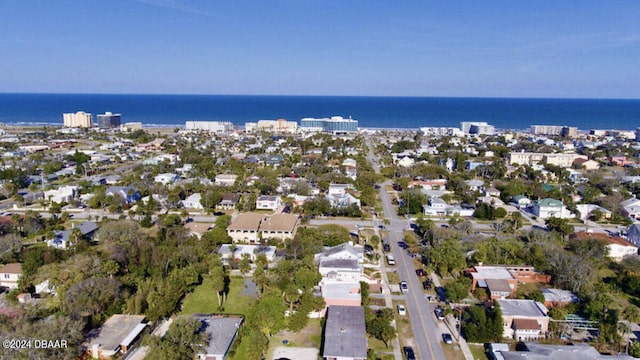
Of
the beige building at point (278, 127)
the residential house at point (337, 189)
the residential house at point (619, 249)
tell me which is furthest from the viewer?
the beige building at point (278, 127)

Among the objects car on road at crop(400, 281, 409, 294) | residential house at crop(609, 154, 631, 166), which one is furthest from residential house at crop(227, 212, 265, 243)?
residential house at crop(609, 154, 631, 166)

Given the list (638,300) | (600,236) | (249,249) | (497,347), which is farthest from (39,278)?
(600,236)

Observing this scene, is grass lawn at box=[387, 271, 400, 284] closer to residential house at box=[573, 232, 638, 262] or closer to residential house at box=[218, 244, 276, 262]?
residential house at box=[218, 244, 276, 262]

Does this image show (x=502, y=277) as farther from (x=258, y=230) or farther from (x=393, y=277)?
(x=258, y=230)

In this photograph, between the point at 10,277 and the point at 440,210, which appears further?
the point at 440,210

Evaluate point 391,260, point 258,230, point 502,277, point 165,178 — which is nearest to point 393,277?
point 391,260

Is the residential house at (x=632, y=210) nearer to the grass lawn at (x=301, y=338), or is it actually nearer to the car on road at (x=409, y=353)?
the car on road at (x=409, y=353)

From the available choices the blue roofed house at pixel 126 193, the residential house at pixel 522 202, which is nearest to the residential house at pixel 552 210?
the residential house at pixel 522 202

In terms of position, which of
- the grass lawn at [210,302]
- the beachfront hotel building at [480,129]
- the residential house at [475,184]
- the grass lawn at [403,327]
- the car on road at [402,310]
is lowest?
the grass lawn at [210,302]
